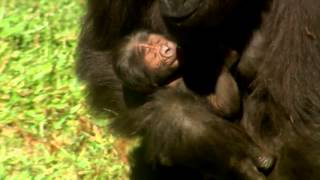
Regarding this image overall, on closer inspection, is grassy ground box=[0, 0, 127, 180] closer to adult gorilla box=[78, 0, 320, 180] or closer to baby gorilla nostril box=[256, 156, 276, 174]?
adult gorilla box=[78, 0, 320, 180]

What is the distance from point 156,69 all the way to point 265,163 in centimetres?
61

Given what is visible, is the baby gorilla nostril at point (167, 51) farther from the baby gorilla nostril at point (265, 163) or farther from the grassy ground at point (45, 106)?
the grassy ground at point (45, 106)

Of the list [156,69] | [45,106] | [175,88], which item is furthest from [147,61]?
[45,106]

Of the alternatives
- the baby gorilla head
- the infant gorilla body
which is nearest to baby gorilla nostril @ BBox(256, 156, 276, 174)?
the infant gorilla body

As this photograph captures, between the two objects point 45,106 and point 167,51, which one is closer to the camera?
point 167,51

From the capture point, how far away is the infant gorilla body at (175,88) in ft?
15.1

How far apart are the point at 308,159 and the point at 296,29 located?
0.55 m

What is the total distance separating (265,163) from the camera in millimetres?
4594

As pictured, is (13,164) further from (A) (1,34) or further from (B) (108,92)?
(A) (1,34)

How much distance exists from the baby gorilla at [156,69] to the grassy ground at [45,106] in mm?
632

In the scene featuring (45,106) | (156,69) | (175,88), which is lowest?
(45,106)

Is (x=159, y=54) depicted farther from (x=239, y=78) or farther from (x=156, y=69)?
(x=239, y=78)

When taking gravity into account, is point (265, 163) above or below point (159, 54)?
below

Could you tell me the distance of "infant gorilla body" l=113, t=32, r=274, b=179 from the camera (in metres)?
4.59
